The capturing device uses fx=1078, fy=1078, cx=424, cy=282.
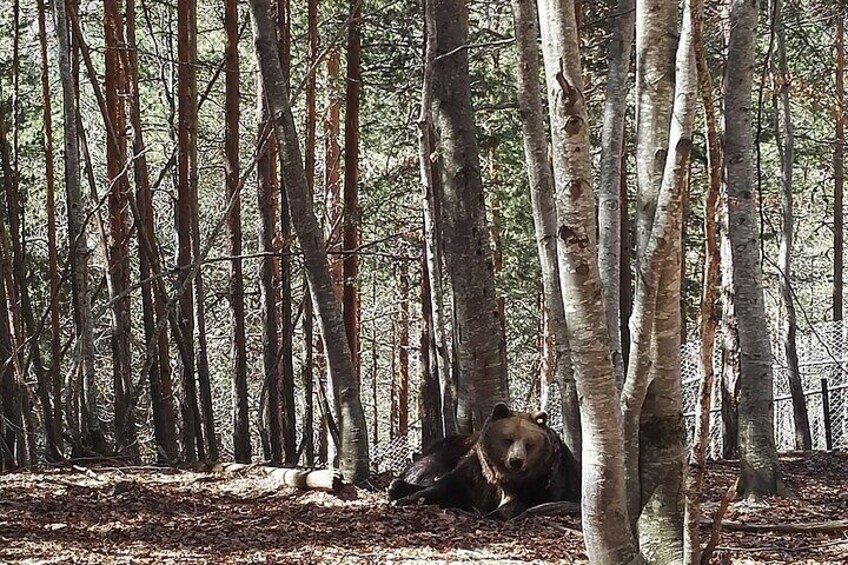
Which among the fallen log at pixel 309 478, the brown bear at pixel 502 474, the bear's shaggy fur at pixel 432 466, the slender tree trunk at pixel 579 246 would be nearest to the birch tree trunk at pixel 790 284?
the brown bear at pixel 502 474

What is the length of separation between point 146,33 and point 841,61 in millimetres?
12815

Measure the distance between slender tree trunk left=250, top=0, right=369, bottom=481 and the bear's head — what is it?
1128mm

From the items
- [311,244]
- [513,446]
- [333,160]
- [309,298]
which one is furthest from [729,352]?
[333,160]

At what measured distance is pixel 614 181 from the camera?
762 centimetres

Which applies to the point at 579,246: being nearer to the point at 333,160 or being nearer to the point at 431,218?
the point at 431,218

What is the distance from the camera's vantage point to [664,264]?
4.59 metres

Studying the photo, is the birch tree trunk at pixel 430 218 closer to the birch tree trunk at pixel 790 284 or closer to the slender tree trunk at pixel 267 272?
the slender tree trunk at pixel 267 272

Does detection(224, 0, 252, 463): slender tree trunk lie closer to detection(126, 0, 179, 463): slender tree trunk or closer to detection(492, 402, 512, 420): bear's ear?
detection(126, 0, 179, 463): slender tree trunk

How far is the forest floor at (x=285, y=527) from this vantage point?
242 inches

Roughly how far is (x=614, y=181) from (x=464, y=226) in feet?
4.67

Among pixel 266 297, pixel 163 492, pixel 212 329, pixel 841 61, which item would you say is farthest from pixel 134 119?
pixel 841 61

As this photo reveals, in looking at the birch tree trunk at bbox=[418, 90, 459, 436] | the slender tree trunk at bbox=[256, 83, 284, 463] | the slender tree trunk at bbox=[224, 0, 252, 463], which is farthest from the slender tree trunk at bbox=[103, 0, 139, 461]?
the birch tree trunk at bbox=[418, 90, 459, 436]

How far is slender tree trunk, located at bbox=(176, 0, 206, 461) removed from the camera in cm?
1176

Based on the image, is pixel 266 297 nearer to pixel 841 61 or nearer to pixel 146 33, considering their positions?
pixel 146 33
